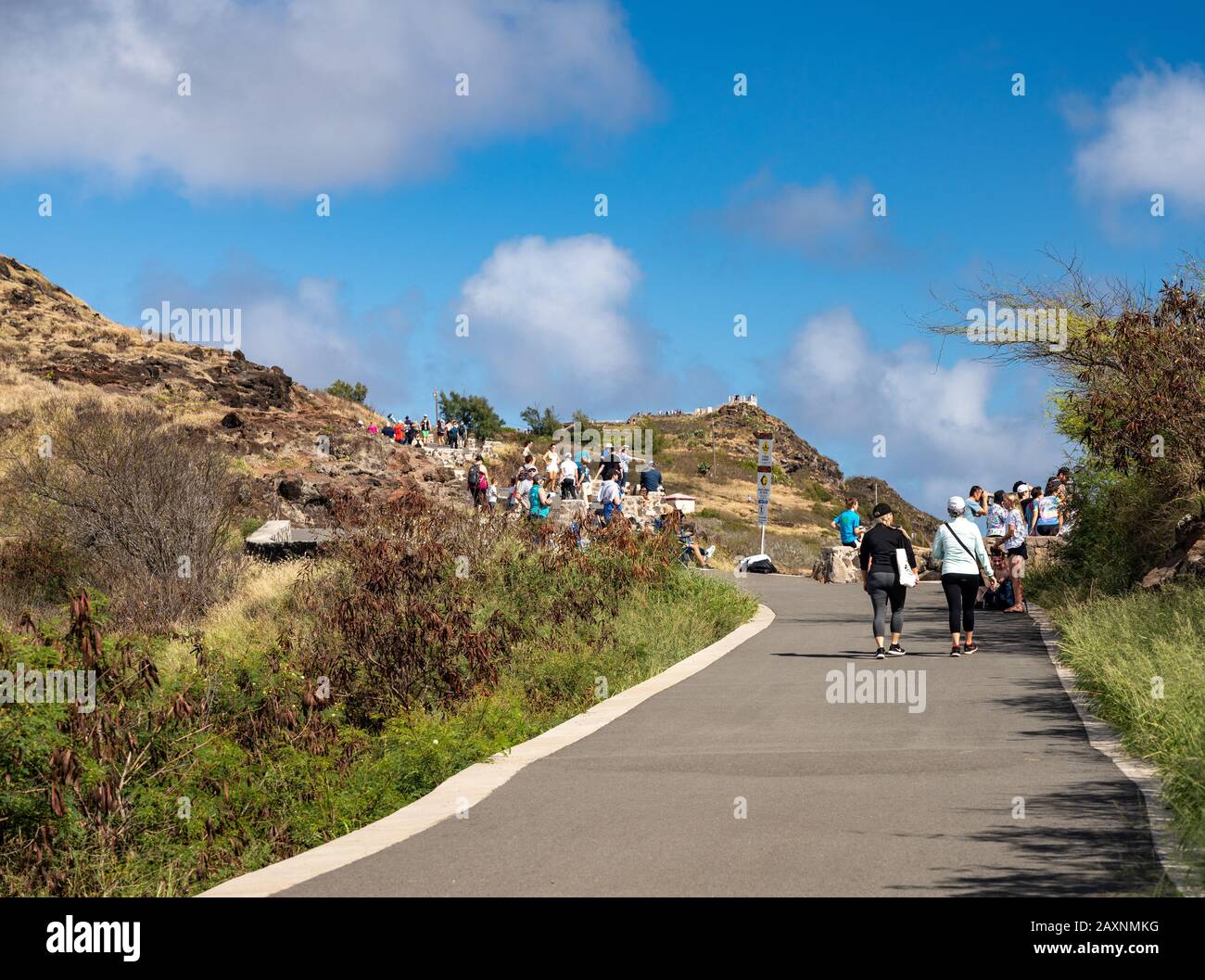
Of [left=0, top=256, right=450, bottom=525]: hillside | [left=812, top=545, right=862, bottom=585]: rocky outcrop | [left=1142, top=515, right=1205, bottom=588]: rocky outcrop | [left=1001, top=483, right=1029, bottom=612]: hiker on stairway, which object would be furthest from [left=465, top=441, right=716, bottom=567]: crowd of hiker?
[left=1142, top=515, right=1205, bottom=588]: rocky outcrop

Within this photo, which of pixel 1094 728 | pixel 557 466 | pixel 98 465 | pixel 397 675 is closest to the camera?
pixel 1094 728

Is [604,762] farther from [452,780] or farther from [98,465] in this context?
[98,465]

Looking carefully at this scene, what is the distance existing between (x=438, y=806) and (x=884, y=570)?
9.00 m

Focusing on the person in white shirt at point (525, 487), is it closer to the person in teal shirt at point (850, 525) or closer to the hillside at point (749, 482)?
the person in teal shirt at point (850, 525)

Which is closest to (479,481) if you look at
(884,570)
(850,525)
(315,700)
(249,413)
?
(850,525)

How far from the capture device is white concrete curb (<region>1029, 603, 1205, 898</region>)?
5996mm

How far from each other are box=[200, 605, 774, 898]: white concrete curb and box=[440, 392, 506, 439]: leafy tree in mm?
88350

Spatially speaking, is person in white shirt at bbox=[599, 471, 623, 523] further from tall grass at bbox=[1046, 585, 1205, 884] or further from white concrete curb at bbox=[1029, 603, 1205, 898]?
white concrete curb at bbox=[1029, 603, 1205, 898]

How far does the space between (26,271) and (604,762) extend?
71210 millimetres

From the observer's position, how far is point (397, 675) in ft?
50.7

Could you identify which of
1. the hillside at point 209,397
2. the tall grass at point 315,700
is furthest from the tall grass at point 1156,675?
the hillside at point 209,397

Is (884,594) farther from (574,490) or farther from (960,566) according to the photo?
(574,490)
